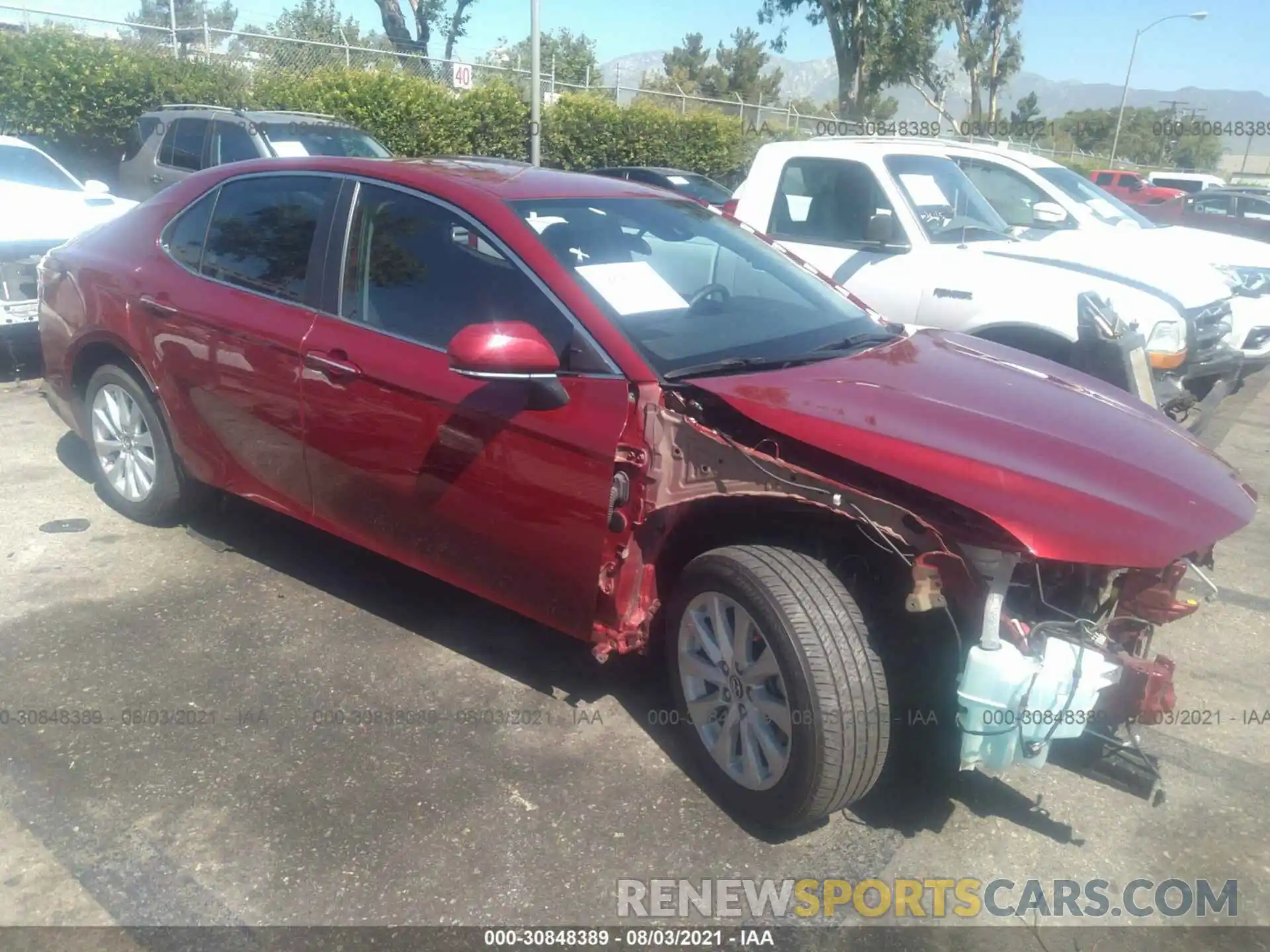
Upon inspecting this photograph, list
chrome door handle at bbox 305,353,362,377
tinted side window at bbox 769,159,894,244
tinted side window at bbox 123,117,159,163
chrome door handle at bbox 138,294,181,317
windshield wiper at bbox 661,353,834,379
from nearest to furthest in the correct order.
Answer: windshield wiper at bbox 661,353,834,379 → chrome door handle at bbox 305,353,362,377 → chrome door handle at bbox 138,294,181,317 → tinted side window at bbox 769,159,894,244 → tinted side window at bbox 123,117,159,163

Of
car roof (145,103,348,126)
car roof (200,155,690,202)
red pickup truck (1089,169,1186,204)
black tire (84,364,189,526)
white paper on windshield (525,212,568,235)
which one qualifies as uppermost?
car roof (145,103,348,126)

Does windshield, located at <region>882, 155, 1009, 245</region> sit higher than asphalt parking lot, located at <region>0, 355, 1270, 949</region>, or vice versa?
windshield, located at <region>882, 155, 1009, 245</region>

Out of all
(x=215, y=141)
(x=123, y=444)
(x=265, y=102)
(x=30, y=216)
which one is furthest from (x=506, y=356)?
(x=265, y=102)

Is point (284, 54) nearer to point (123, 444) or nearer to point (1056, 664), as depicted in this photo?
point (123, 444)

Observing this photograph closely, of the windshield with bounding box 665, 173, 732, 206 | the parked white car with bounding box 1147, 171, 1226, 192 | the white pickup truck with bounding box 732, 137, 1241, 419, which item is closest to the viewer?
the white pickup truck with bounding box 732, 137, 1241, 419

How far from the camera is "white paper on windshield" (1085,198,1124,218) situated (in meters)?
7.82

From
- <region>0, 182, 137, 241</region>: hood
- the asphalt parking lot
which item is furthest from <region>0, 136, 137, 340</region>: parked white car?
the asphalt parking lot

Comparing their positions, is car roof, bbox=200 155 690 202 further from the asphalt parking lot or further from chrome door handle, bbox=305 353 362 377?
the asphalt parking lot

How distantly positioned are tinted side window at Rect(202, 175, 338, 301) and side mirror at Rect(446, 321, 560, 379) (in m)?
1.16

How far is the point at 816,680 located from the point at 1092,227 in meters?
5.72

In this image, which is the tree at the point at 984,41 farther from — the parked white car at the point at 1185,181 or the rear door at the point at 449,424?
the rear door at the point at 449,424

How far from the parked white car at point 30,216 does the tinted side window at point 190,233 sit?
10.7ft

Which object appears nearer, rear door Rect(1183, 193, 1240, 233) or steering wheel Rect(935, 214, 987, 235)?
steering wheel Rect(935, 214, 987, 235)

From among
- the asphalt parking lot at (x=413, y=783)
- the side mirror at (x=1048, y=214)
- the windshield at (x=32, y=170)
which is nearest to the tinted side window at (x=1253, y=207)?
the side mirror at (x=1048, y=214)
